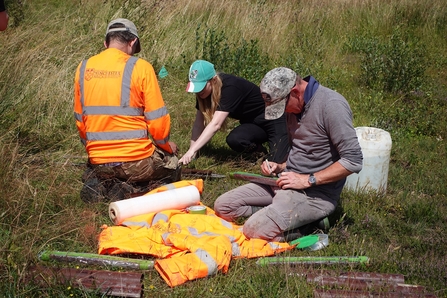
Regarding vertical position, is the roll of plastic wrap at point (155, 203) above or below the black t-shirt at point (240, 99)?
below

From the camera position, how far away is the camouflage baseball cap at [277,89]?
14.2 feet


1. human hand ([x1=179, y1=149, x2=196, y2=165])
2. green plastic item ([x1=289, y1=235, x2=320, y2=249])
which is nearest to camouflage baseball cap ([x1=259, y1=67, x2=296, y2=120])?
green plastic item ([x1=289, y1=235, x2=320, y2=249])

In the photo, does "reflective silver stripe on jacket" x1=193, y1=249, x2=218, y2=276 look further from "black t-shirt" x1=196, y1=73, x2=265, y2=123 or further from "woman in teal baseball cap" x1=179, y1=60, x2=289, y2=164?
"black t-shirt" x1=196, y1=73, x2=265, y2=123

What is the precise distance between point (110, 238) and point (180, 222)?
0.61 metres

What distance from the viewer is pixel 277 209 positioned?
4.61 metres

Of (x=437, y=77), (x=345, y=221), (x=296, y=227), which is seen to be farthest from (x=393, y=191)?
(x=437, y=77)

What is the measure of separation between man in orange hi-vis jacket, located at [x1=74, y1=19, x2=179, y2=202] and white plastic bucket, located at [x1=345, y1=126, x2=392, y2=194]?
191 cm

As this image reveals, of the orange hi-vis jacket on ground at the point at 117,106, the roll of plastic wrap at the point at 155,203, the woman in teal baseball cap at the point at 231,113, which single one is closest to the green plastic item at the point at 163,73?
the woman in teal baseball cap at the point at 231,113

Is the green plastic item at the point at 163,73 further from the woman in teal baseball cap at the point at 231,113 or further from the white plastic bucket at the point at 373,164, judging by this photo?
the white plastic bucket at the point at 373,164

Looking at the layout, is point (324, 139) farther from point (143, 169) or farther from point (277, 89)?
point (143, 169)

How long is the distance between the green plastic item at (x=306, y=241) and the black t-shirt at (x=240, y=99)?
207cm

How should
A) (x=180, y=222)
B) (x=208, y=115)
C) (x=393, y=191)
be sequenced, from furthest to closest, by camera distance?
1. (x=208, y=115)
2. (x=393, y=191)
3. (x=180, y=222)

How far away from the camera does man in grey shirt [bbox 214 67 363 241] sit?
4.34 m

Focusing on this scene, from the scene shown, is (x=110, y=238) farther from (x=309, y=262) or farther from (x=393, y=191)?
(x=393, y=191)
